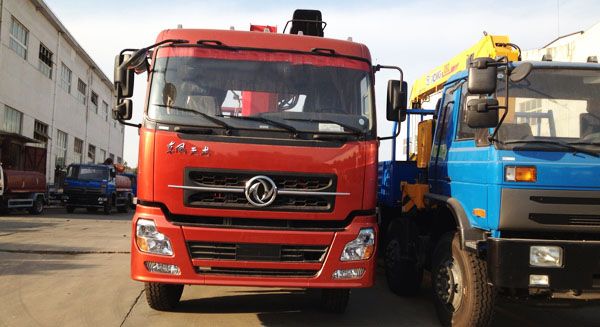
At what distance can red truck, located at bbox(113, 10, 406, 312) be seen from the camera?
15.3 ft

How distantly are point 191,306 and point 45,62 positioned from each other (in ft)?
89.1

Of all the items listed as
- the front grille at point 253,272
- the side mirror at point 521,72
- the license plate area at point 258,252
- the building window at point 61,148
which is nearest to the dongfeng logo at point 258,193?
the license plate area at point 258,252

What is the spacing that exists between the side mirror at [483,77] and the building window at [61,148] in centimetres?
3091

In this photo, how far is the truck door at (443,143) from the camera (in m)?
5.76

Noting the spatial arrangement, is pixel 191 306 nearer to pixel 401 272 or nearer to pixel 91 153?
pixel 401 272

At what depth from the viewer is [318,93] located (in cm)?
509

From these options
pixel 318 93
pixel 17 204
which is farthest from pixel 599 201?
pixel 17 204

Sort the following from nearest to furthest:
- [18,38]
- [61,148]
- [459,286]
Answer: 1. [459,286]
2. [18,38]
3. [61,148]

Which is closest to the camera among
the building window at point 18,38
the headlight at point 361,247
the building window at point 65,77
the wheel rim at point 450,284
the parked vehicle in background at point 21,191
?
the headlight at point 361,247

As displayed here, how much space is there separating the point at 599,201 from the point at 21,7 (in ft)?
85.8

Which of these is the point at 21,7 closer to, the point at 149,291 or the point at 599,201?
the point at 149,291

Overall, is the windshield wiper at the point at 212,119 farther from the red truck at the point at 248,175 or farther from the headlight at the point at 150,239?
the headlight at the point at 150,239

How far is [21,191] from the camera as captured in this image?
1952 cm

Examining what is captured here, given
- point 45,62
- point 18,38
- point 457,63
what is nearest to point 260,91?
point 457,63
